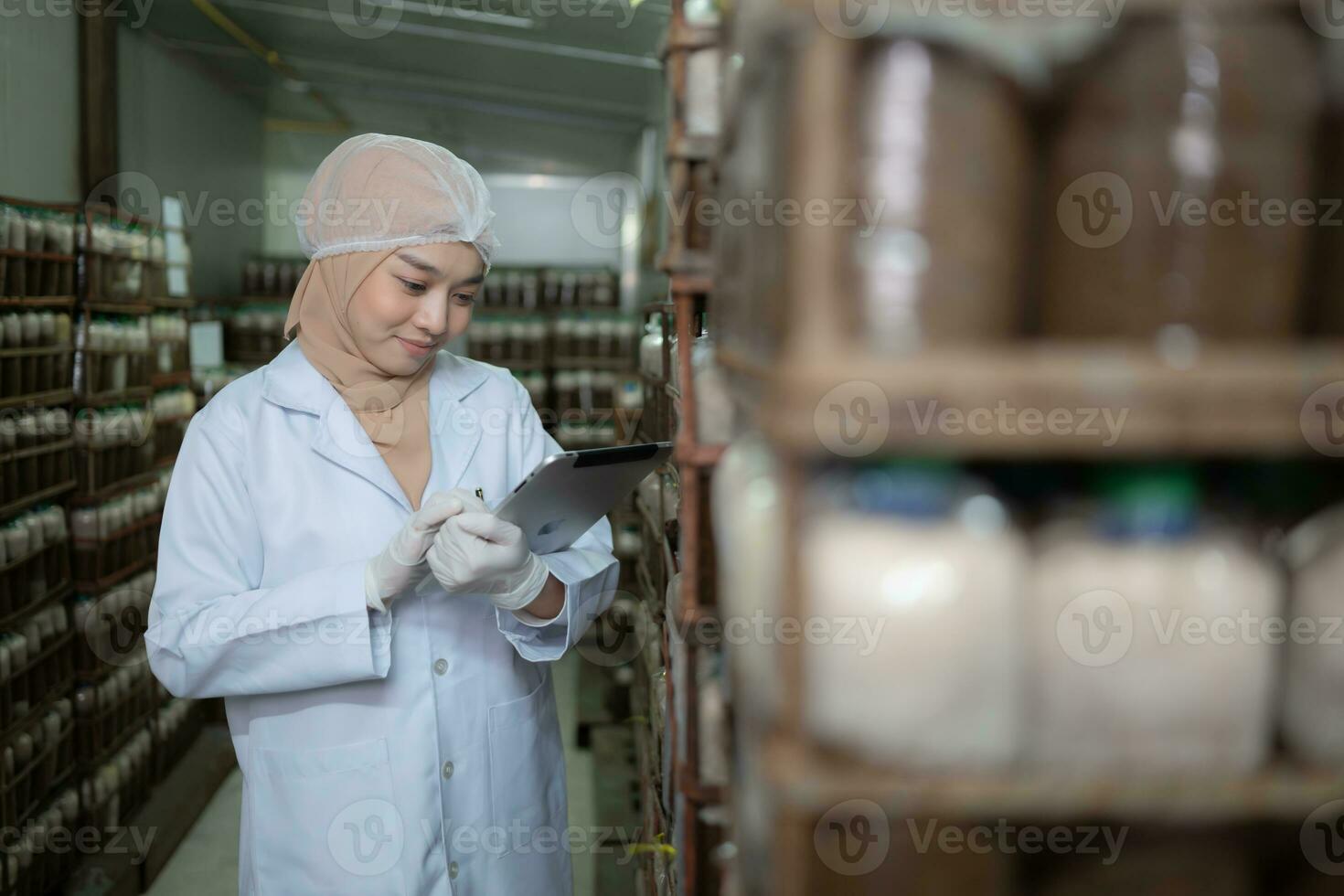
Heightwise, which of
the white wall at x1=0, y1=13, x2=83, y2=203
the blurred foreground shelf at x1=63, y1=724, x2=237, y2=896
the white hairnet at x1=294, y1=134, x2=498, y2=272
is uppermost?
the white wall at x1=0, y1=13, x2=83, y2=203

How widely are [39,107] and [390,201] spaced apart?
3952 millimetres

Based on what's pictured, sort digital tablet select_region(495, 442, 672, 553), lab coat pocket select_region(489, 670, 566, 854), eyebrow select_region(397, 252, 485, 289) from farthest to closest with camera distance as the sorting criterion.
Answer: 1. lab coat pocket select_region(489, 670, 566, 854)
2. eyebrow select_region(397, 252, 485, 289)
3. digital tablet select_region(495, 442, 672, 553)

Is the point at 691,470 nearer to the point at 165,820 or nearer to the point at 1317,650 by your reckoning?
the point at 1317,650

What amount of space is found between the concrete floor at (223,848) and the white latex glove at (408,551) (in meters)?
2.15

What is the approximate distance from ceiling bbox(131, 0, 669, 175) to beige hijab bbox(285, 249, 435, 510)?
8.85 feet

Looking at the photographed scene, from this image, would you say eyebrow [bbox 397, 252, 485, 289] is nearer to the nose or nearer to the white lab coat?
the nose

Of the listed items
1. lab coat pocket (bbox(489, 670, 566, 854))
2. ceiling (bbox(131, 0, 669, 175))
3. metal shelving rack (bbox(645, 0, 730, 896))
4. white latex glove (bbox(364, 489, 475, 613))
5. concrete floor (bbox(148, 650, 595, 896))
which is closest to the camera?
metal shelving rack (bbox(645, 0, 730, 896))

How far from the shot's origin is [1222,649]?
0.84 meters

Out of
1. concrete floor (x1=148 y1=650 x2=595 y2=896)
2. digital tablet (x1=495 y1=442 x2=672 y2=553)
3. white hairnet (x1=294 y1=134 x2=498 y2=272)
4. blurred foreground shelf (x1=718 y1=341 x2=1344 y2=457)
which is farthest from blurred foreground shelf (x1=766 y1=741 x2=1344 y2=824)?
concrete floor (x1=148 y1=650 x2=595 y2=896)

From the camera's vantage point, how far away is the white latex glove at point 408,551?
5.58ft

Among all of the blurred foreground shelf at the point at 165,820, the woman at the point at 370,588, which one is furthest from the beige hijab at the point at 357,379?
the blurred foreground shelf at the point at 165,820

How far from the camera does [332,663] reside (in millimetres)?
1719

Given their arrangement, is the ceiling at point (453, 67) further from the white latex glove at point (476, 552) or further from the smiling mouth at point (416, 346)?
the white latex glove at point (476, 552)

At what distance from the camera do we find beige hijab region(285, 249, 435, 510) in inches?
75.4
